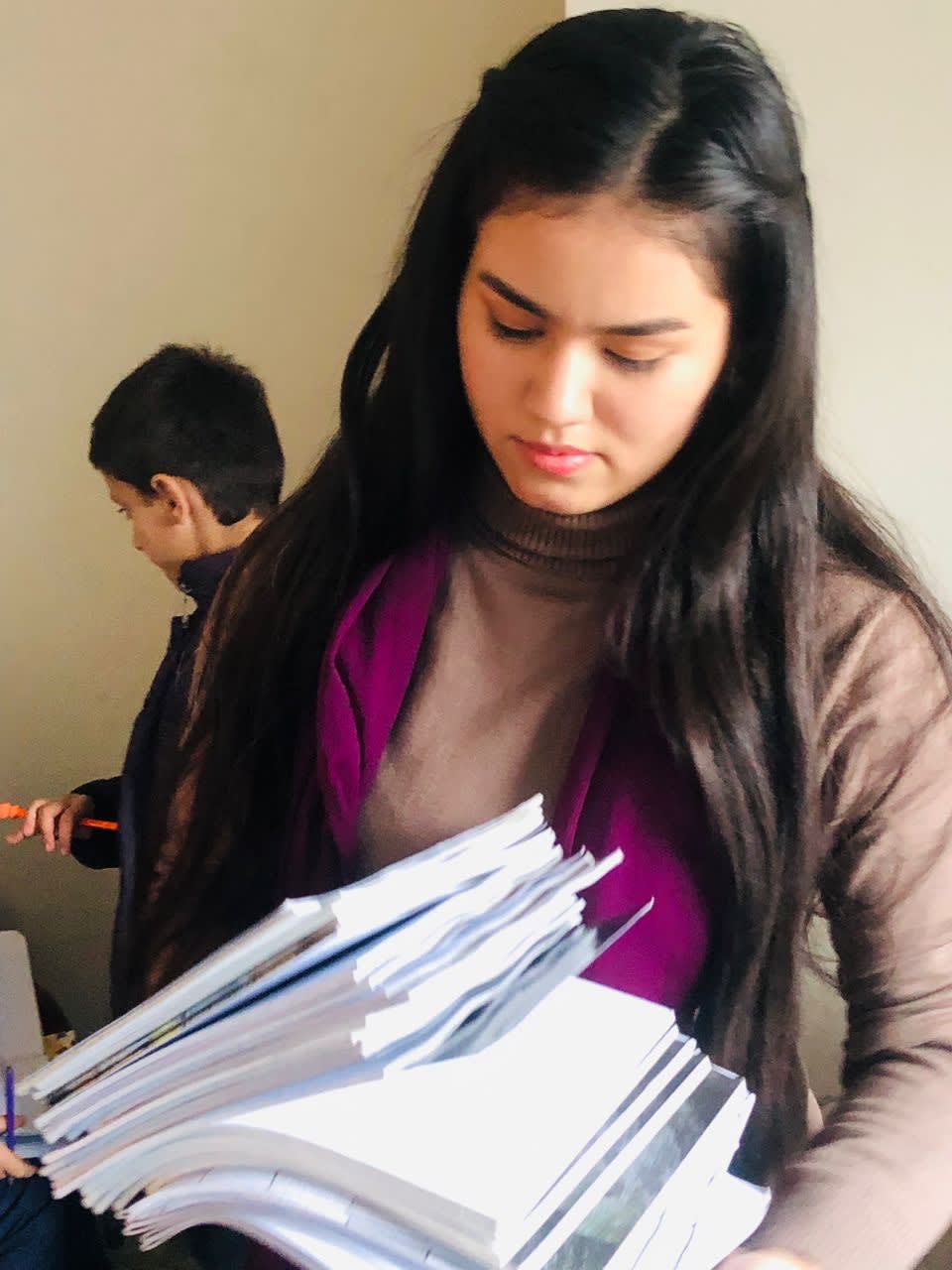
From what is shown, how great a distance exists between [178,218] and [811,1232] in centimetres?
136

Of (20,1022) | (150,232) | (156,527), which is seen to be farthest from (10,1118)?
(150,232)

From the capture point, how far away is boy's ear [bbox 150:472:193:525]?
1296 millimetres

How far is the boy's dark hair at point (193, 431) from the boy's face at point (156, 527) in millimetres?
15

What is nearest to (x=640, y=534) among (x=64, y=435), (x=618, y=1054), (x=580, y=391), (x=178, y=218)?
(x=580, y=391)

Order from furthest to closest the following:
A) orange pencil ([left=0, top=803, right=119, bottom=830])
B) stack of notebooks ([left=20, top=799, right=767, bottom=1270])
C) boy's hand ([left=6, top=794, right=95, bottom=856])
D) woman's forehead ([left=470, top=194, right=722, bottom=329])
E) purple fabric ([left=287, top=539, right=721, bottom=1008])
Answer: boy's hand ([left=6, top=794, right=95, bottom=856]), orange pencil ([left=0, top=803, right=119, bottom=830]), purple fabric ([left=287, top=539, right=721, bottom=1008]), woman's forehead ([left=470, top=194, right=722, bottom=329]), stack of notebooks ([left=20, top=799, right=767, bottom=1270])

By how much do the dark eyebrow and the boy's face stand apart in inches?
33.7

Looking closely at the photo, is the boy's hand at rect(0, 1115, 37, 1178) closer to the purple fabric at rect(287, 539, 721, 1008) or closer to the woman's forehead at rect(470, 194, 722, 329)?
the purple fabric at rect(287, 539, 721, 1008)

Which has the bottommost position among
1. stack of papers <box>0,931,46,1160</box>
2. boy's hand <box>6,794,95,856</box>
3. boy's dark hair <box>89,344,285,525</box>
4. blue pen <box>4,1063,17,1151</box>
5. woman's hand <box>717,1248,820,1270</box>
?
stack of papers <box>0,931,46,1160</box>

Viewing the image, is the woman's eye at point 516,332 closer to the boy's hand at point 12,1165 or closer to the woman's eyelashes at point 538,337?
the woman's eyelashes at point 538,337

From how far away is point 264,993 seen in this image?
0.42 meters

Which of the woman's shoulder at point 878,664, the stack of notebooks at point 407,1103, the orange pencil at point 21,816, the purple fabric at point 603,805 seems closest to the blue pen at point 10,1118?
the orange pencil at point 21,816

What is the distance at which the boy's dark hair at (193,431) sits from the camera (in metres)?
1.30

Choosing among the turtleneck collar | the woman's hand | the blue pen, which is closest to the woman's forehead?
the turtleneck collar

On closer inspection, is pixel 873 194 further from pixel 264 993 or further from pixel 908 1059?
pixel 264 993
